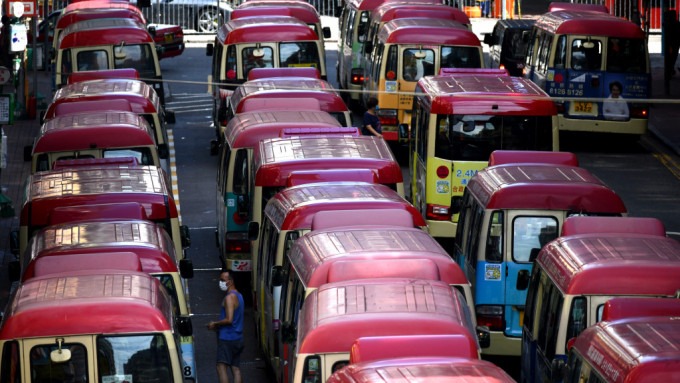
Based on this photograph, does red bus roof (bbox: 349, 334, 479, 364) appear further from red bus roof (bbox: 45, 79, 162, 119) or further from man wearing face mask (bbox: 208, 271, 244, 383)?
red bus roof (bbox: 45, 79, 162, 119)

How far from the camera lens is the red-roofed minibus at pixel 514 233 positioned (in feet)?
51.8

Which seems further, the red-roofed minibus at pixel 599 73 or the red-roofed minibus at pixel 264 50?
the red-roofed minibus at pixel 264 50

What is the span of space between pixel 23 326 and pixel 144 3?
34.8 m

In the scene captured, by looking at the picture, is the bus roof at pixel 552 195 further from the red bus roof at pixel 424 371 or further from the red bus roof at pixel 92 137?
the red bus roof at pixel 424 371

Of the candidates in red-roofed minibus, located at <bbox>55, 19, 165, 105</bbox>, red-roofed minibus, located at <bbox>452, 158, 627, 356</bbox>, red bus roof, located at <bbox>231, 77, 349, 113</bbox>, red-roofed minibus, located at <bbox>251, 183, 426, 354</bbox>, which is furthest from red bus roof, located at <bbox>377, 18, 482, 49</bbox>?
red-roofed minibus, located at <bbox>452, 158, 627, 356</bbox>

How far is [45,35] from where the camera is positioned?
132 feet

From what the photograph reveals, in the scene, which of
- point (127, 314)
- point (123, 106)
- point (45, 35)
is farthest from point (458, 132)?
point (45, 35)

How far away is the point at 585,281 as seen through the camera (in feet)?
42.4

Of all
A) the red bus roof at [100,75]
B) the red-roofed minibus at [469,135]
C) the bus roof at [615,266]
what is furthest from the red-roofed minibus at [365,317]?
the red bus roof at [100,75]

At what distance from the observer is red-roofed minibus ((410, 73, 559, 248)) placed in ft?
67.1

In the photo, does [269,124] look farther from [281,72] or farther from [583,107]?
[583,107]

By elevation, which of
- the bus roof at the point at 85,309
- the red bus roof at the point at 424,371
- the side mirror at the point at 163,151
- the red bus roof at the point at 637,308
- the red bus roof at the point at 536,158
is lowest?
the side mirror at the point at 163,151

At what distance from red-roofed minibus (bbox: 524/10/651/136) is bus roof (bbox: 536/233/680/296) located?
1458cm

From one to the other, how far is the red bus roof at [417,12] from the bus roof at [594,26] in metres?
2.93
